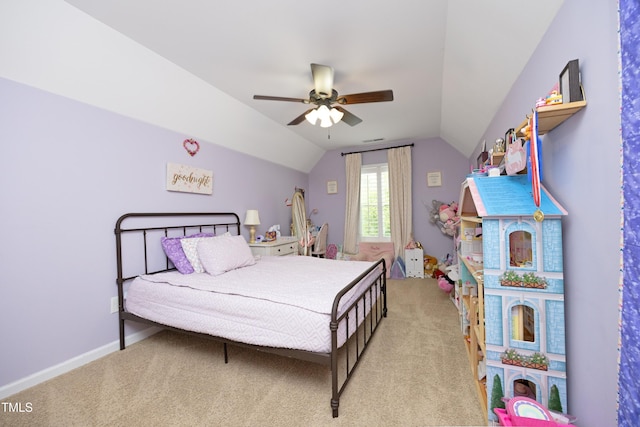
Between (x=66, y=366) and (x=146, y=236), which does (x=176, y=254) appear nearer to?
(x=146, y=236)

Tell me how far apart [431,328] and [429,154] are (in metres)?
3.52

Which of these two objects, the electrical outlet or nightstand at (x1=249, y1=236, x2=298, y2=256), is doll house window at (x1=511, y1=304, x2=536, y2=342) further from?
the electrical outlet

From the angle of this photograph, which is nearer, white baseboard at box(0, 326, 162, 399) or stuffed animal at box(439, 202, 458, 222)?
white baseboard at box(0, 326, 162, 399)

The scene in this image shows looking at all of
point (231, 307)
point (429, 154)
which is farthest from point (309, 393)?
point (429, 154)

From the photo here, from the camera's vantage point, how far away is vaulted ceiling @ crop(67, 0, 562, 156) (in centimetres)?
173

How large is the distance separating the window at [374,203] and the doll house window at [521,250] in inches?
147

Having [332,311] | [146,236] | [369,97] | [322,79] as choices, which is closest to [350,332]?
[332,311]

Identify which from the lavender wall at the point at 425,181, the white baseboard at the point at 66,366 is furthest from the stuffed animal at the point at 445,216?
the white baseboard at the point at 66,366

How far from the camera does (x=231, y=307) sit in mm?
1853

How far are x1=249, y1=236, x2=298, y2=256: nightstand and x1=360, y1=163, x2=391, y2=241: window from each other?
5.94ft

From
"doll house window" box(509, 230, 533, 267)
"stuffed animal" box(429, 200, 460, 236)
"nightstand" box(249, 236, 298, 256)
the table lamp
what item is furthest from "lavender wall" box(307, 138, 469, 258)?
"doll house window" box(509, 230, 533, 267)

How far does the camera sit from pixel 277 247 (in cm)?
396

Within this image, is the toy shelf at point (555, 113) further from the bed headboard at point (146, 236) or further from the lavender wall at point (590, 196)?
the bed headboard at point (146, 236)

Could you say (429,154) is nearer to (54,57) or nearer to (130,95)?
(130,95)
